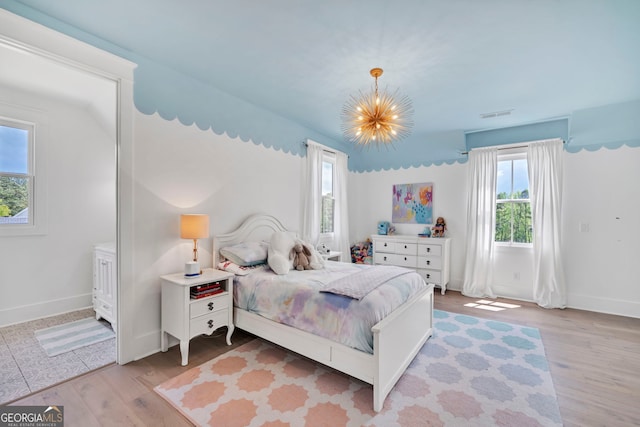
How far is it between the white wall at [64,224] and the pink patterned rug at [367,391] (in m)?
2.50

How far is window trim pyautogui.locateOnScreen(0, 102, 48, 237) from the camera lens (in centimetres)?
323

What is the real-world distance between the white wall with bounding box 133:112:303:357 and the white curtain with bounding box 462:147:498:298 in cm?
347

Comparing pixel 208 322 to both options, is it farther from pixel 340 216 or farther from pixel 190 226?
pixel 340 216

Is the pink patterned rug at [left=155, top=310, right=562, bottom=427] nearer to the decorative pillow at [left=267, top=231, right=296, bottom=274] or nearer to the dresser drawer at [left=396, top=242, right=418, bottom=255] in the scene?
the decorative pillow at [left=267, top=231, right=296, bottom=274]

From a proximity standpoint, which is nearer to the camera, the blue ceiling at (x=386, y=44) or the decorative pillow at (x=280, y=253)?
the blue ceiling at (x=386, y=44)

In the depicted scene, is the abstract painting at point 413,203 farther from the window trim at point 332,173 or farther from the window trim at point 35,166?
the window trim at point 35,166

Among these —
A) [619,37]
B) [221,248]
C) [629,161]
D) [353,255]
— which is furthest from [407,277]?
[629,161]

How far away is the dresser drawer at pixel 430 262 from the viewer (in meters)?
4.66

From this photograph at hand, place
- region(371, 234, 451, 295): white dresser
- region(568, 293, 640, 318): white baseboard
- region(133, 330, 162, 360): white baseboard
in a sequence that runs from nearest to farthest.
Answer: region(133, 330, 162, 360): white baseboard < region(568, 293, 640, 318): white baseboard < region(371, 234, 451, 295): white dresser

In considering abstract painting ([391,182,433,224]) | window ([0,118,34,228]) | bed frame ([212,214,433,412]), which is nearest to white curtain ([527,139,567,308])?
abstract painting ([391,182,433,224])

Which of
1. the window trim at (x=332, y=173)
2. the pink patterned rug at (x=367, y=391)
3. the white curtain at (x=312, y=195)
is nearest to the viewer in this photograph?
the pink patterned rug at (x=367, y=391)

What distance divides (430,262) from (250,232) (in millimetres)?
3043

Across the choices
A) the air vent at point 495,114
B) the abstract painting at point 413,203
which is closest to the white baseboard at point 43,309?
the abstract painting at point 413,203

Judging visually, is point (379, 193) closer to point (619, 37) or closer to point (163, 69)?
point (619, 37)
